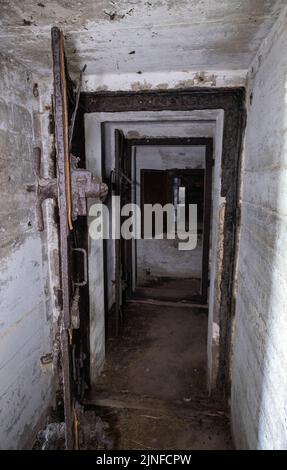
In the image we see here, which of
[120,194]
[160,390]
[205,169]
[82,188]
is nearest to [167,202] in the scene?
[205,169]

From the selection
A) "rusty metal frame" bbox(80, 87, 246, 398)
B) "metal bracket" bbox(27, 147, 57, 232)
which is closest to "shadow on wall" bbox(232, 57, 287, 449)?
"rusty metal frame" bbox(80, 87, 246, 398)

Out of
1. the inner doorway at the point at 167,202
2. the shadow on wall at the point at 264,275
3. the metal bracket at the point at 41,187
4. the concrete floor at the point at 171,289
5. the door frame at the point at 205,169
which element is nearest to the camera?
the shadow on wall at the point at 264,275

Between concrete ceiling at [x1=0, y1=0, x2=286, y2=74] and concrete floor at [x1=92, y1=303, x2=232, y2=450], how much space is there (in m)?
2.18

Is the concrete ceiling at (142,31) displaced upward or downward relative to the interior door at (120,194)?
upward

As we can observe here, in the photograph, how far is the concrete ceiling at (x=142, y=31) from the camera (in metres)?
0.94

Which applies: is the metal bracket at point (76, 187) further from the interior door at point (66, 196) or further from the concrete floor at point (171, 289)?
the concrete floor at point (171, 289)

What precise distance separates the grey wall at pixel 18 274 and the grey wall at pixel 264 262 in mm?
1023

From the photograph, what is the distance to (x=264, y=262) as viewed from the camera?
113cm

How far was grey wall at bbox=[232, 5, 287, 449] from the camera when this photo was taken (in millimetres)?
918

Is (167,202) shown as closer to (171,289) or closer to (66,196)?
(171,289)

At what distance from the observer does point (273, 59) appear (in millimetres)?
1069

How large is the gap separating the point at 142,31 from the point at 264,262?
1056mm

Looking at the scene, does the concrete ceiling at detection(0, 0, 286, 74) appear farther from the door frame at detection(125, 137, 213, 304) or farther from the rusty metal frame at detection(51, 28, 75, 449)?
the door frame at detection(125, 137, 213, 304)

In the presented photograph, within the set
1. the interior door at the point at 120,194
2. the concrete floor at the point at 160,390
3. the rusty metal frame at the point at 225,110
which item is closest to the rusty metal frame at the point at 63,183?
the rusty metal frame at the point at 225,110
